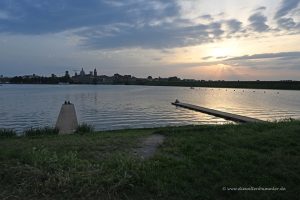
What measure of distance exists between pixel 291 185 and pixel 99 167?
3.39m

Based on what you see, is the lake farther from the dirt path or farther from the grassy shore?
the grassy shore

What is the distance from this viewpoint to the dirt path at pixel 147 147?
7666 millimetres

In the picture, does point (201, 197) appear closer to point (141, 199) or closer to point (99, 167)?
point (141, 199)

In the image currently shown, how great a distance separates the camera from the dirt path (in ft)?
25.1

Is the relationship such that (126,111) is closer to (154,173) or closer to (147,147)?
(147,147)

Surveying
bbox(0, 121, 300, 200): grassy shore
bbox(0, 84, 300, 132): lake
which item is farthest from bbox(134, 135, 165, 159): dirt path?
bbox(0, 84, 300, 132): lake

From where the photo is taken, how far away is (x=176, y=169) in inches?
248

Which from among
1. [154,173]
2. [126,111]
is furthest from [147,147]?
[126,111]

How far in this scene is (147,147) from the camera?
28.0ft

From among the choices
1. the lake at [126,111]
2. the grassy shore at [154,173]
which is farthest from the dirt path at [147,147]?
the lake at [126,111]

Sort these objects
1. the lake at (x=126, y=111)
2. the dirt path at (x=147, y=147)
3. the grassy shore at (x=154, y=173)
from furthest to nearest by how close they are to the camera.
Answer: the lake at (x=126, y=111), the dirt path at (x=147, y=147), the grassy shore at (x=154, y=173)

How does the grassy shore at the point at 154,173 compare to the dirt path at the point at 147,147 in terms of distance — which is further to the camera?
the dirt path at the point at 147,147

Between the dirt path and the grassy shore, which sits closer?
the grassy shore

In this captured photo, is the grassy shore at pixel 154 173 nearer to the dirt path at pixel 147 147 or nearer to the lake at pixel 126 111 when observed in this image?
the dirt path at pixel 147 147
